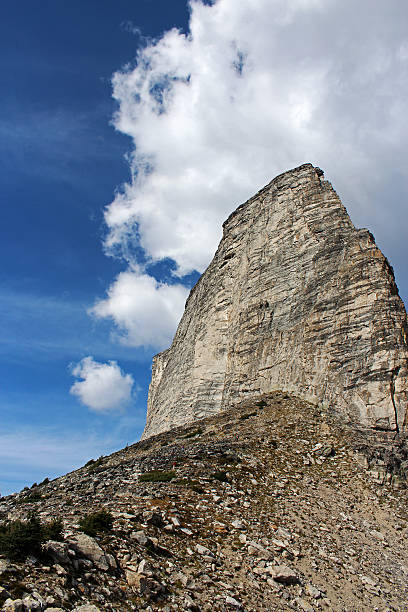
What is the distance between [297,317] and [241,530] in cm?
2477

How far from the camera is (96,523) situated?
1153cm

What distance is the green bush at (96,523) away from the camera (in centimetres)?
1106

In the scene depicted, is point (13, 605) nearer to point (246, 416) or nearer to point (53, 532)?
point (53, 532)

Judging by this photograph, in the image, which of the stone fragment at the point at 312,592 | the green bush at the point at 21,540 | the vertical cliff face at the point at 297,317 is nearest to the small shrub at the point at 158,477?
the stone fragment at the point at 312,592

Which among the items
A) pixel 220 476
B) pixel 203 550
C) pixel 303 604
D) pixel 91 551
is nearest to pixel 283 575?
pixel 303 604

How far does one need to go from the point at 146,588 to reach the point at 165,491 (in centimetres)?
714

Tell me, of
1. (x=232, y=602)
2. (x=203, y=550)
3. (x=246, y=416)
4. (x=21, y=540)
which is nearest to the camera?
(x=21, y=540)

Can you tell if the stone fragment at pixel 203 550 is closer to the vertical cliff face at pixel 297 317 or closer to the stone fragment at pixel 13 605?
the stone fragment at pixel 13 605

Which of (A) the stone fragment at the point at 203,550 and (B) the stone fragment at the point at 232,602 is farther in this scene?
(A) the stone fragment at the point at 203,550

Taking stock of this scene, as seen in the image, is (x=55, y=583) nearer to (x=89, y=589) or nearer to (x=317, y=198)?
(x=89, y=589)

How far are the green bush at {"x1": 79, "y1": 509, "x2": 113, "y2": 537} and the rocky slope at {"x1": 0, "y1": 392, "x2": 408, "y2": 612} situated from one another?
0.69 ft

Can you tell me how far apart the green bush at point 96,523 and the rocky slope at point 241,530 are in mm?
211

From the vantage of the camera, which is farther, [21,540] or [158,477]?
[158,477]

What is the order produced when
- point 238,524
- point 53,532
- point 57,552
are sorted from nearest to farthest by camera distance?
point 57,552 < point 53,532 < point 238,524
